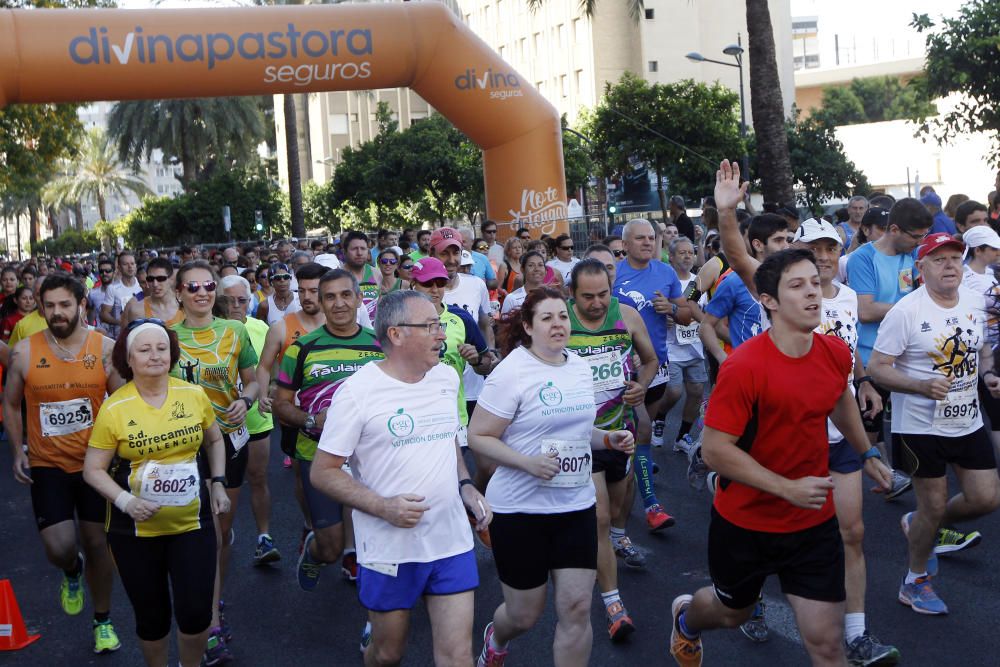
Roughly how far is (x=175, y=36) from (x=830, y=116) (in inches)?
1564

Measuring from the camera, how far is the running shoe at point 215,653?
5883mm

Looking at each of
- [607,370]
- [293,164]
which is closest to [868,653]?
[607,370]

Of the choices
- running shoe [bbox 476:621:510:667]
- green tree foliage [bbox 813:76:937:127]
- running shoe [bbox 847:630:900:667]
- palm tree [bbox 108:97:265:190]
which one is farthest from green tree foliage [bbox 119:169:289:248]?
green tree foliage [bbox 813:76:937:127]

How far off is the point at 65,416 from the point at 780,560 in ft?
12.6

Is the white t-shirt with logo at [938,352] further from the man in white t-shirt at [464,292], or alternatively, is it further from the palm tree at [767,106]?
the palm tree at [767,106]

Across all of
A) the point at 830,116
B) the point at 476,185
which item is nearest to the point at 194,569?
the point at 476,185

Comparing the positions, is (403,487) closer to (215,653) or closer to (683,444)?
(215,653)

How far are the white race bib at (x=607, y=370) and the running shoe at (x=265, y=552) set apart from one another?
2743 mm

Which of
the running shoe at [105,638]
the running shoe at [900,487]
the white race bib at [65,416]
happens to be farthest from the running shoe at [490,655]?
the running shoe at [900,487]

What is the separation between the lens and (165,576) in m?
5.12

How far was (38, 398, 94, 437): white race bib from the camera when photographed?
621 cm

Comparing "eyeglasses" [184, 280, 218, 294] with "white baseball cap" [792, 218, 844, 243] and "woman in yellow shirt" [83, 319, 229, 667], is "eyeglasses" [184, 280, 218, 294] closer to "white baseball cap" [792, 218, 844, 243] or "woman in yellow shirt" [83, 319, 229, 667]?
"woman in yellow shirt" [83, 319, 229, 667]

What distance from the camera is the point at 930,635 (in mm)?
5629

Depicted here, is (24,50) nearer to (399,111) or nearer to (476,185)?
(476,185)
